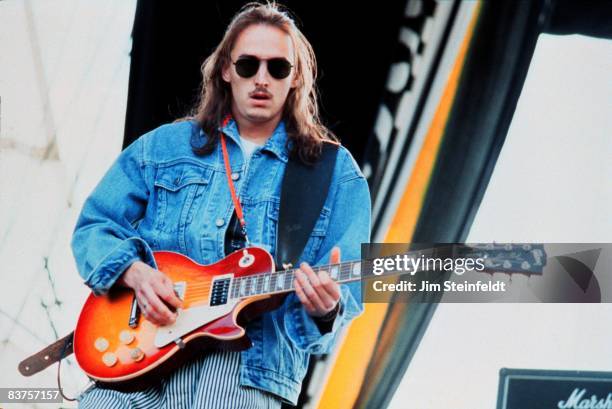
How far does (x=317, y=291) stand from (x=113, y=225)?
81 centimetres

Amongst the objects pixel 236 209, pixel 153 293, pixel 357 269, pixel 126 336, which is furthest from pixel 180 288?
pixel 357 269

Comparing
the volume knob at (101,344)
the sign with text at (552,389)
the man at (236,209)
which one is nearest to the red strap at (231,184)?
the man at (236,209)

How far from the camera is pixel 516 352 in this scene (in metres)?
3.60

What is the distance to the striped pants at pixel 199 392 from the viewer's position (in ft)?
10.6

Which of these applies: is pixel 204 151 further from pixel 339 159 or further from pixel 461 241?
pixel 461 241

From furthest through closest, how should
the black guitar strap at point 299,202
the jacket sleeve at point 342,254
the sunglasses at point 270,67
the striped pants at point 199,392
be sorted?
the sunglasses at point 270,67 → the black guitar strap at point 299,202 → the jacket sleeve at point 342,254 → the striped pants at point 199,392

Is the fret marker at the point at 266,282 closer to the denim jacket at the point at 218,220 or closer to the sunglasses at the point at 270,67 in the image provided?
the denim jacket at the point at 218,220

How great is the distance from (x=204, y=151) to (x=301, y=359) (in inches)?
33.3

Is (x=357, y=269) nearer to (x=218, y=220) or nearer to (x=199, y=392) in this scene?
(x=218, y=220)

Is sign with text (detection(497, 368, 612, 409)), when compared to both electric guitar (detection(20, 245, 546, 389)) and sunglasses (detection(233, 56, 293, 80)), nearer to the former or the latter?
electric guitar (detection(20, 245, 546, 389))

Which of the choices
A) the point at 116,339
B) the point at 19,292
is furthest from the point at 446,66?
the point at 19,292

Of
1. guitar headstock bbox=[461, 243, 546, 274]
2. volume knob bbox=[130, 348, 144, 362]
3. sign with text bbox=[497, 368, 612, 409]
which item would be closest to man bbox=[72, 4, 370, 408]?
volume knob bbox=[130, 348, 144, 362]

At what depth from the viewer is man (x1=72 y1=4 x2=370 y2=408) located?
3.29 metres

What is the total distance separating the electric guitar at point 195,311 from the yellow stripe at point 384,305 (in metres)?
0.34
